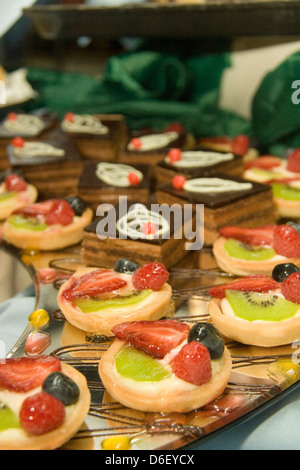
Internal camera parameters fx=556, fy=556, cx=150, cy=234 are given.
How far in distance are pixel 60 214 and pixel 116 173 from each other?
67 cm

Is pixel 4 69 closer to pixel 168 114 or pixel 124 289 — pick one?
pixel 168 114

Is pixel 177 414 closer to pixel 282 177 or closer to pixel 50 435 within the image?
pixel 50 435

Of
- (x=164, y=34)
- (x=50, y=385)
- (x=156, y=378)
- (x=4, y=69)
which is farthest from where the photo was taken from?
(x=4, y=69)

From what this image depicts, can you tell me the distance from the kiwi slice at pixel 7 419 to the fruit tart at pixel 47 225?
1.68 m

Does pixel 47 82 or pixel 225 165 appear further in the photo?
pixel 47 82

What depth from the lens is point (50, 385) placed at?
191 cm

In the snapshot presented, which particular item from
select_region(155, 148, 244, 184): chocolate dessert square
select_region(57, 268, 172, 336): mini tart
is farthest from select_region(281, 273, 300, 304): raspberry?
select_region(155, 148, 244, 184): chocolate dessert square

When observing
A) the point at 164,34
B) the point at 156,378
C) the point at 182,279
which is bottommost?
the point at 182,279

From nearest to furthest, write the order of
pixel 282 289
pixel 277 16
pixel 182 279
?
pixel 282 289 < pixel 182 279 < pixel 277 16

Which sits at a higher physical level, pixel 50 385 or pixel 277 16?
pixel 277 16

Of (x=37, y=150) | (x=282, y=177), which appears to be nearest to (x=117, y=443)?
(x=282, y=177)

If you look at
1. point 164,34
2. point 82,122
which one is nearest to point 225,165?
point 164,34

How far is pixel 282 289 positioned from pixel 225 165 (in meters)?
1.70

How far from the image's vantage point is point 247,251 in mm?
3127
